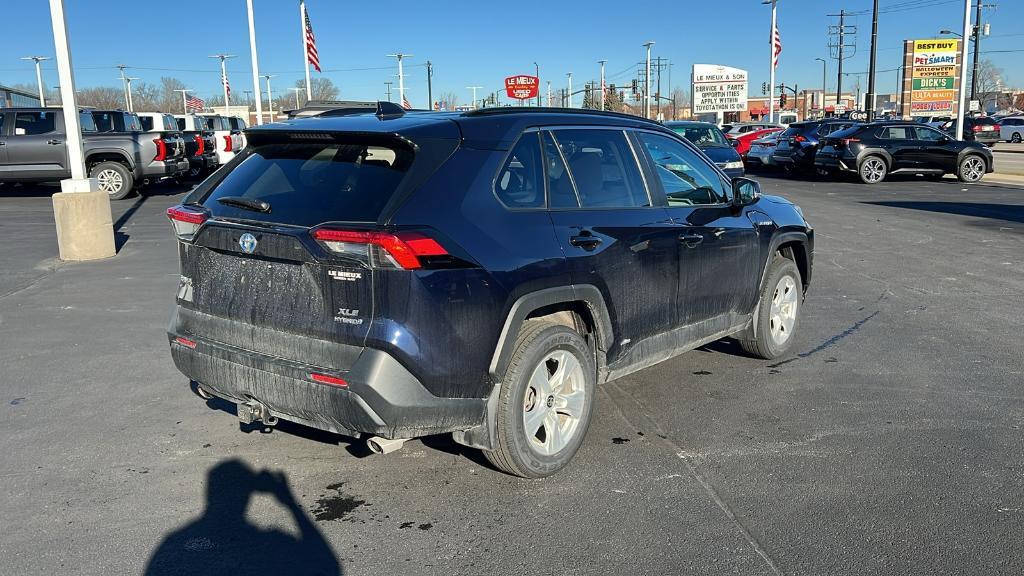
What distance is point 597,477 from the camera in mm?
4297

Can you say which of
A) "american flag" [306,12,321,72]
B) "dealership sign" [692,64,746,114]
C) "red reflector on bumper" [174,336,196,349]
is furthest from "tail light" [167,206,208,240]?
"dealership sign" [692,64,746,114]

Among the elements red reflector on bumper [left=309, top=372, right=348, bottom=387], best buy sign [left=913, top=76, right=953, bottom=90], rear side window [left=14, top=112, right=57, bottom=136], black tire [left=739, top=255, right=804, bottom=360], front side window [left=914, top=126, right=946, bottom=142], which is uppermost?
best buy sign [left=913, top=76, right=953, bottom=90]

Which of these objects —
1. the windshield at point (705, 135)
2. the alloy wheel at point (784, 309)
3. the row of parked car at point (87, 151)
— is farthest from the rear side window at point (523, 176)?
the row of parked car at point (87, 151)

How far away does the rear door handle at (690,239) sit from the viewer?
200 inches

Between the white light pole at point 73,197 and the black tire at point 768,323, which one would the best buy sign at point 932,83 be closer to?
the black tire at point 768,323

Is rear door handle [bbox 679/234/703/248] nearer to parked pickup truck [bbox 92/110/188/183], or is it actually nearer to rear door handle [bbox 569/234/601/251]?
rear door handle [bbox 569/234/601/251]

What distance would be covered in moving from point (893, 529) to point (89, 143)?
19088 mm

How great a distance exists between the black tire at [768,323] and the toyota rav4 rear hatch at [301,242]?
3.13 m

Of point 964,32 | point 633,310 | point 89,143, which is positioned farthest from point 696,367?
point 964,32

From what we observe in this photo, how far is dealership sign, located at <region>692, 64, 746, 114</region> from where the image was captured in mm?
54062

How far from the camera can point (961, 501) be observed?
3.97m

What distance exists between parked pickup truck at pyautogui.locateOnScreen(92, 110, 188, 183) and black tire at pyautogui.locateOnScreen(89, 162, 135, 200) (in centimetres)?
39

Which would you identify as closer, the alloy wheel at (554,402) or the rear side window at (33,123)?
the alloy wheel at (554,402)

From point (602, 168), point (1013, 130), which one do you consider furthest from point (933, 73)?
point (602, 168)
